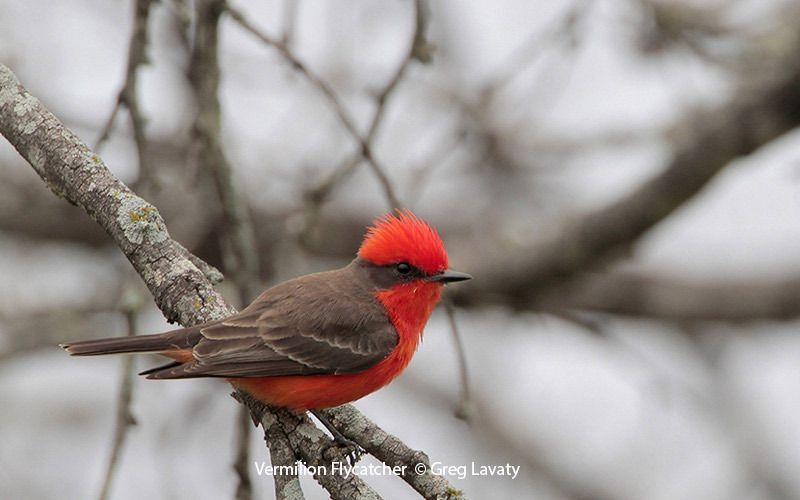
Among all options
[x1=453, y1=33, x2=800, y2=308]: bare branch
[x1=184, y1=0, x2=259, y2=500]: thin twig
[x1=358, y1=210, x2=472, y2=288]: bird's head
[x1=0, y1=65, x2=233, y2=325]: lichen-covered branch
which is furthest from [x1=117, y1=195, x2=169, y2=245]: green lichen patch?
[x1=453, y1=33, x2=800, y2=308]: bare branch

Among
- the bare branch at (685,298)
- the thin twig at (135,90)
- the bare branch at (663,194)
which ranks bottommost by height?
the thin twig at (135,90)

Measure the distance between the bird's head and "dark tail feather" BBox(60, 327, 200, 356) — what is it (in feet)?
4.32

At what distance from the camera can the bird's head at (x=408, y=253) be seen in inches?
213

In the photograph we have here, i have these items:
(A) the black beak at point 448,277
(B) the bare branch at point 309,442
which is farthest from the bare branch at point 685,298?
(B) the bare branch at point 309,442

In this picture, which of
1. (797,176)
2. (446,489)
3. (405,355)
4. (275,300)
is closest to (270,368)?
(275,300)

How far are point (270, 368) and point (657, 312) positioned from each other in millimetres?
5060

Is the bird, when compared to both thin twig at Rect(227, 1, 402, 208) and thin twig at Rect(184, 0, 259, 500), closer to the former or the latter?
thin twig at Rect(184, 0, 259, 500)

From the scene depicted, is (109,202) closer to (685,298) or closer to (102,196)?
(102,196)

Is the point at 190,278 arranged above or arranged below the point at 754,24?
below

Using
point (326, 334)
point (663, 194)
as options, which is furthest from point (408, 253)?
point (663, 194)

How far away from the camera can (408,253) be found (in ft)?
17.9

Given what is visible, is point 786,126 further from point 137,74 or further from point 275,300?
point 137,74

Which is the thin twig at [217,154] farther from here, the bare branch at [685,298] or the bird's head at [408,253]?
the bare branch at [685,298]

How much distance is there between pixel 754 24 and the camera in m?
8.00
